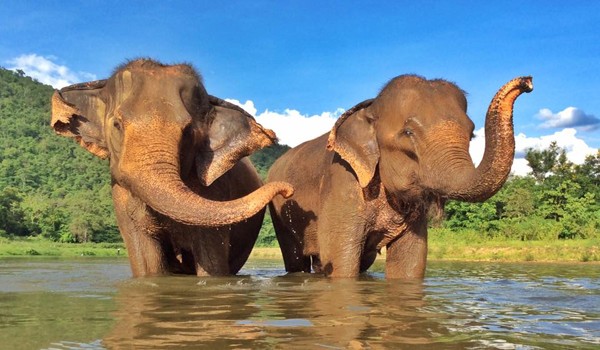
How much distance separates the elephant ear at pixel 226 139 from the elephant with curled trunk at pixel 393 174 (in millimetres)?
927

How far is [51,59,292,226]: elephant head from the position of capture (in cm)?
634

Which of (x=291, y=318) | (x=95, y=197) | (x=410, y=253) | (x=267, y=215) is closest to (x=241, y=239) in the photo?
(x=410, y=253)

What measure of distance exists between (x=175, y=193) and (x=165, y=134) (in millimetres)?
787

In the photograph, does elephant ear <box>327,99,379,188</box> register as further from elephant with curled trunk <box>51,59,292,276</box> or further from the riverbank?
the riverbank

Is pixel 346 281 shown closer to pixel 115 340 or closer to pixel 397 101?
pixel 397 101

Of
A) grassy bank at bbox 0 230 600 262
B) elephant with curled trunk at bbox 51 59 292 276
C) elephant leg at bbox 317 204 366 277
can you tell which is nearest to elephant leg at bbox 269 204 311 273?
elephant with curled trunk at bbox 51 59 292 276

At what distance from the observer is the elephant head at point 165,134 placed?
6340mm

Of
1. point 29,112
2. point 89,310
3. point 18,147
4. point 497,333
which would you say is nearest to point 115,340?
point 89,310

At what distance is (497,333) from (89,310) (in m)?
2.81

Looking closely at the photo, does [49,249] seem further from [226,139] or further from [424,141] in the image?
[424,141]

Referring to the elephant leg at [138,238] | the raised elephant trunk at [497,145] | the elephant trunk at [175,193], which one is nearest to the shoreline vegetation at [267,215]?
the raised elephant trunk at [497,145]

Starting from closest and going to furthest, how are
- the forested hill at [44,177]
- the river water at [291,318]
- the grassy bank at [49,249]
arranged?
the river water at [291,318], the grassy bank at [49,249], the forested hill at [44,177]

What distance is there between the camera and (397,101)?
7.51 meters

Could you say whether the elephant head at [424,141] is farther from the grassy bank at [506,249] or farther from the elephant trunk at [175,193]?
the grassy bank at [506,249]
